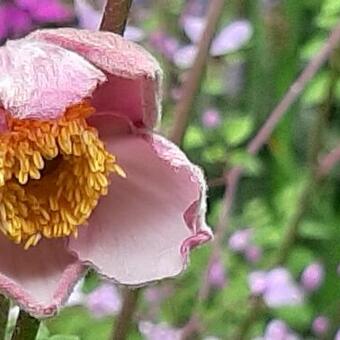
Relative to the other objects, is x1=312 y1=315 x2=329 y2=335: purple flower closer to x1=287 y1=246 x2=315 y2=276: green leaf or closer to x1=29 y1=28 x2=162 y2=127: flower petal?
x1=287 y1=246 x2=315 y2=276: green leaf

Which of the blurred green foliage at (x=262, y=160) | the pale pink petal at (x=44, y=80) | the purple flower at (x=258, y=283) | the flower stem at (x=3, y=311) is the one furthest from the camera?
the blurred green foliage at (x=262, y=160)

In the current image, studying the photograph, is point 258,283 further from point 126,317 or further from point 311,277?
point 126,317

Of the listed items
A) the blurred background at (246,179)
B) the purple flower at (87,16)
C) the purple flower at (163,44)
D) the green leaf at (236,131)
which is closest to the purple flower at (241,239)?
the blurred background at (246,179)

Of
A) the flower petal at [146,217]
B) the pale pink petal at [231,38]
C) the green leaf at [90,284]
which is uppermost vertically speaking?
the flower petal at [146,217]

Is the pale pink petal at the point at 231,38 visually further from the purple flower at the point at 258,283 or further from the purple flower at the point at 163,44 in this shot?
the purple flower at the point at 258,283

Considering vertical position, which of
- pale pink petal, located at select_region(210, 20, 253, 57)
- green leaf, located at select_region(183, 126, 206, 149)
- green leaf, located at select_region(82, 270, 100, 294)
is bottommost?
green leaf, located at select_region(82, 270, 100, 294)

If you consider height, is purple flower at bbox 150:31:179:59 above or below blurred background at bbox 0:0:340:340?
above

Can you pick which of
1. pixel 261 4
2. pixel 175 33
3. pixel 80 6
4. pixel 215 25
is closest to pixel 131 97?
pixel 215 25

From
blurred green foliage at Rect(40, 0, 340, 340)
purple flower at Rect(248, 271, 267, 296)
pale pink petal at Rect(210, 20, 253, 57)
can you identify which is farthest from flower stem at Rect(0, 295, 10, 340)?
pale pink petal at Rect(210, 20, 253, 57)
